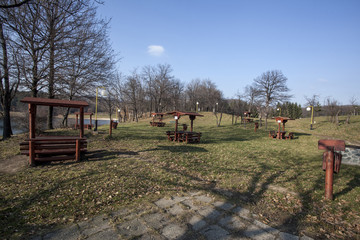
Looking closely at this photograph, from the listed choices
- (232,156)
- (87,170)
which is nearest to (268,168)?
(232,156)

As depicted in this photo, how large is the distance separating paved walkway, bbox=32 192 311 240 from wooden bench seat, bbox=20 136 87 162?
472 cm

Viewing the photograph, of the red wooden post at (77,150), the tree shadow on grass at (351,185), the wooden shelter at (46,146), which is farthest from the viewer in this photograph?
the red wooden post at (77,150)

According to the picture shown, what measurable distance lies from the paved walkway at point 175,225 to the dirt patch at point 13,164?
4797mm

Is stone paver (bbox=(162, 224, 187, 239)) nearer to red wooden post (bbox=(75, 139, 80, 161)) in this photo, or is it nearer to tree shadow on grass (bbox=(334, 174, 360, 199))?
tree shadow on grass (bbox=(334, 174, 360, 199))

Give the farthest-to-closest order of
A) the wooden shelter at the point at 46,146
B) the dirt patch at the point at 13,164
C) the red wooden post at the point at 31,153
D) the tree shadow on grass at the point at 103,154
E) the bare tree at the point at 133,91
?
the bare tree at the point at 133,91 → the tree shadow on grass at the point at 103,154 → the wooden shelter at the point at 46,146 → the red wooden post at the point at 31,153 → the dirt patch at the point at 13,164

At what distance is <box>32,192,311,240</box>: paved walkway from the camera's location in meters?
2.88

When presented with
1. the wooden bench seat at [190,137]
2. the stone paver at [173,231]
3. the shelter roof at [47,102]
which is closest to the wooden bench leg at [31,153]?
the shelter roof at [47,102]

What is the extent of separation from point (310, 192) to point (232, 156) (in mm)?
4081

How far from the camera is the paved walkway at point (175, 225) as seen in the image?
2883mm

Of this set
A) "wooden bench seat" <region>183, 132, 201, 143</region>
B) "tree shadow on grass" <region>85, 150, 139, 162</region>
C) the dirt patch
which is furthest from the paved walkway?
"wooden bench seat" <region>183, 132, 201, 143</region>

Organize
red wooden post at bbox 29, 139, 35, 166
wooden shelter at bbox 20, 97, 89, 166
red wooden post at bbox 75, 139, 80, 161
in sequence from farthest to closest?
red wooden post at bbox 75, 139, 80, 161 < wooden shelter at bbox 20, 97, 89, 166 < red wooden post at bbox 29, 139, 35, 166

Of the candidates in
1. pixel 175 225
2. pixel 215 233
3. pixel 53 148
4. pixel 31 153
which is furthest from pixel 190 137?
pixel 215 233

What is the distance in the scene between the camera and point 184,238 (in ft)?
9.25

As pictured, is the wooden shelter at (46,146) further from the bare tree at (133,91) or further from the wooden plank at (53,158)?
the bare tree at (133,91)
